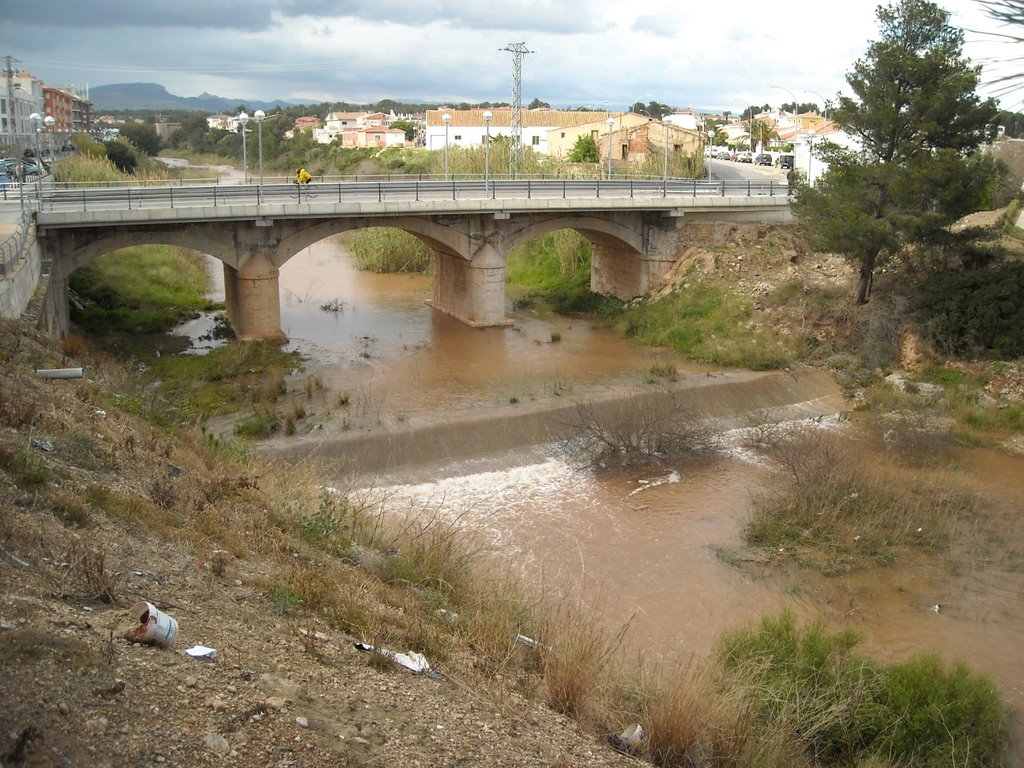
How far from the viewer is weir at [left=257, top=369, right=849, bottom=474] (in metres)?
20.5

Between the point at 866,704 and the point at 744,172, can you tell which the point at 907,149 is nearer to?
the point at 866,704

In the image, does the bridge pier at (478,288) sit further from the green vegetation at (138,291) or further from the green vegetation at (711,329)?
the green vegetation at (138,291)

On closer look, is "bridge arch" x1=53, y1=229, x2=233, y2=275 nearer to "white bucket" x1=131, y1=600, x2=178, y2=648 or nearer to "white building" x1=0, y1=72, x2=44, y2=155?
"white bucket" x1=131, y1=600, x2=178, y2=648

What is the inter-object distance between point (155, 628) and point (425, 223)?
27044 millimetres

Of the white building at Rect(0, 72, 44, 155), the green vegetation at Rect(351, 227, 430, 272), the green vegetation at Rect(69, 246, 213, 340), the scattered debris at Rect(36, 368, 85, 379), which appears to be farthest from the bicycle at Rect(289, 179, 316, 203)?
the white building at Rect(0, 72, 44, 155)

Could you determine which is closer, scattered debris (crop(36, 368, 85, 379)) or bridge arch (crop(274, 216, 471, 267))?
scattered debris (crop(36, 368, 85, 379))

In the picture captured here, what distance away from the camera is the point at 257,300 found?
98.4 ft

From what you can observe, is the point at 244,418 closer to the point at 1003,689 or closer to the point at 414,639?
the point at 414,639

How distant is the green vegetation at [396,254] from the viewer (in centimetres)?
4638

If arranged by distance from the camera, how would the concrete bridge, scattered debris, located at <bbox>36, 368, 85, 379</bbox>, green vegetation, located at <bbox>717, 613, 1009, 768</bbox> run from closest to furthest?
green vegetation, located at <bbox>717, 613, 1009, 768</bbox>, scattered debris, located at <bbox>36, 368, 85, 379</bbox>, the concrete bridge

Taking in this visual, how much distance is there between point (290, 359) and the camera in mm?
28391

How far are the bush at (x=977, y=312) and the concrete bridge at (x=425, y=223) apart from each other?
422 inches

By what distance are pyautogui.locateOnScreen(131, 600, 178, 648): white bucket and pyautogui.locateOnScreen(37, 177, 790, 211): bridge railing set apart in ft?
73.7

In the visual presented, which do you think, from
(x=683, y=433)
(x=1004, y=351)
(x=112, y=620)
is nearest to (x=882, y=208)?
(x=1004, y=351)
